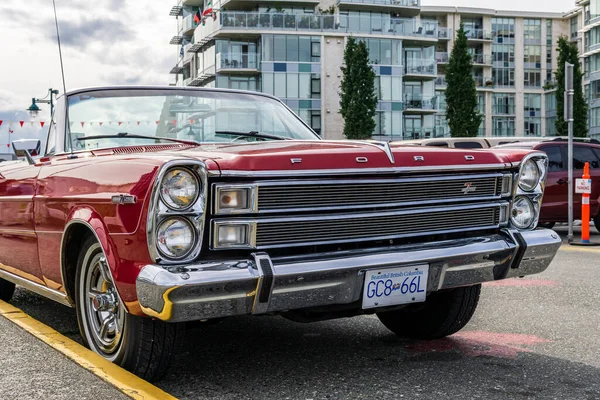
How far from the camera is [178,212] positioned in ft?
11.3

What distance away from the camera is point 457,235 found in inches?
167

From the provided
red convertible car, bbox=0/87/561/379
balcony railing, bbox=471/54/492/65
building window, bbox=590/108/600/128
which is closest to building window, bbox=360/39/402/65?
building window, bbox=590/108/600/128

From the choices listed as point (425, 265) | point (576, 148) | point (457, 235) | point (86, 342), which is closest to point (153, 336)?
point (86, 342)

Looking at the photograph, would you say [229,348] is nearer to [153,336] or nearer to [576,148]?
[153,336]

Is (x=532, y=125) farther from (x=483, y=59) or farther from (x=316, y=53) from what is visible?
(x=316, y=53)

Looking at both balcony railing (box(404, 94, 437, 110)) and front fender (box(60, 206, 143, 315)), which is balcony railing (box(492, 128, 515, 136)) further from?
front fender (box(60, 206, 143, 315))

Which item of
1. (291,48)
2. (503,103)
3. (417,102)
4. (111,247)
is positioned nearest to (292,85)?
(291,48)

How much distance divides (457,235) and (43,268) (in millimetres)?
2456

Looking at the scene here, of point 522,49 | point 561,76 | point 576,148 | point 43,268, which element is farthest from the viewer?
point 522,49

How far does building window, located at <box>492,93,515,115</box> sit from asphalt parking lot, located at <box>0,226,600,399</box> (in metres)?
74.8

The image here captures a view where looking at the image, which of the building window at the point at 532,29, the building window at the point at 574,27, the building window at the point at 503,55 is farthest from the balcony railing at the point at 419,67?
the building window at the point at 574,27

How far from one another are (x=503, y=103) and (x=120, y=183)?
3095 inches

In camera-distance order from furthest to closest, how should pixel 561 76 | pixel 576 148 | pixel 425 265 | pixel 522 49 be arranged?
pixel 522 49
pixel 561 76
pixel 576 148
pixel 425 265

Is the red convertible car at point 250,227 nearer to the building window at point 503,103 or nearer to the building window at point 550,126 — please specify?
the building window at point 503,103
